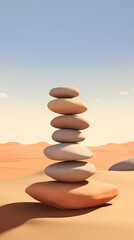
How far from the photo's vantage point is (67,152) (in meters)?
8.16

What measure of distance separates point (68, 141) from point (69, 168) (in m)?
0.93

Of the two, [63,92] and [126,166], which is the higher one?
[63,92]

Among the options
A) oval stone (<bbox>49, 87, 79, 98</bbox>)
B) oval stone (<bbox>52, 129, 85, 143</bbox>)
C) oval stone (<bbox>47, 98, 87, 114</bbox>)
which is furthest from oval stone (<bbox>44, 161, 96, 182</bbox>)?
oval stone (<bbox>49, 87, 79, 98</bbox>)

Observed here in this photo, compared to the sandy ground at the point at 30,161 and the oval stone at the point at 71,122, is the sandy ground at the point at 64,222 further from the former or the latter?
the sandy ground at the point at 30,161

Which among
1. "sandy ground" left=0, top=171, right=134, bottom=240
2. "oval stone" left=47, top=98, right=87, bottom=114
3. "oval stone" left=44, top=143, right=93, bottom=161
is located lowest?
"sandy ground" left=0, top=171, right=134, bottom=240

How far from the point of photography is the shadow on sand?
23.3ft

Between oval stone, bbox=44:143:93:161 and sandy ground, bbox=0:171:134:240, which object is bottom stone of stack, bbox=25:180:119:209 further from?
oval stone, bbox=44:143:93:161

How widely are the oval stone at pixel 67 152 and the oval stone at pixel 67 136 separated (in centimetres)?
19

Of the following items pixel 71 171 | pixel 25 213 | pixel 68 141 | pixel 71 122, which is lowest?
pixel 25 213

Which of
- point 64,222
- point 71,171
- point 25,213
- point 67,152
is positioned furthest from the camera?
point 67,152

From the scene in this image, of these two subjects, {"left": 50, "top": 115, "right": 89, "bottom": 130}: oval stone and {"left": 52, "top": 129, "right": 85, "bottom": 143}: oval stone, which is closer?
{"left": 52, "top": 129, "right": 85, "bottom": 143}: oval stone

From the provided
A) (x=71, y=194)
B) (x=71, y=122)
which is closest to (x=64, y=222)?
(x=71, y=194)

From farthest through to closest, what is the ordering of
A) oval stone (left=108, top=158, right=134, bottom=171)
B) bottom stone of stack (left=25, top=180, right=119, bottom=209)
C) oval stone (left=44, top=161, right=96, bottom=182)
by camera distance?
oval stone (left=108, top=158, right=134, bottom=171), oval stone (left=44, top=161, right=96, bottom=182), bottom stone of stack (left=25, top=180, right=119, bottom=209)

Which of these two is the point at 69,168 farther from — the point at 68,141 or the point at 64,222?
the point at 64,222
